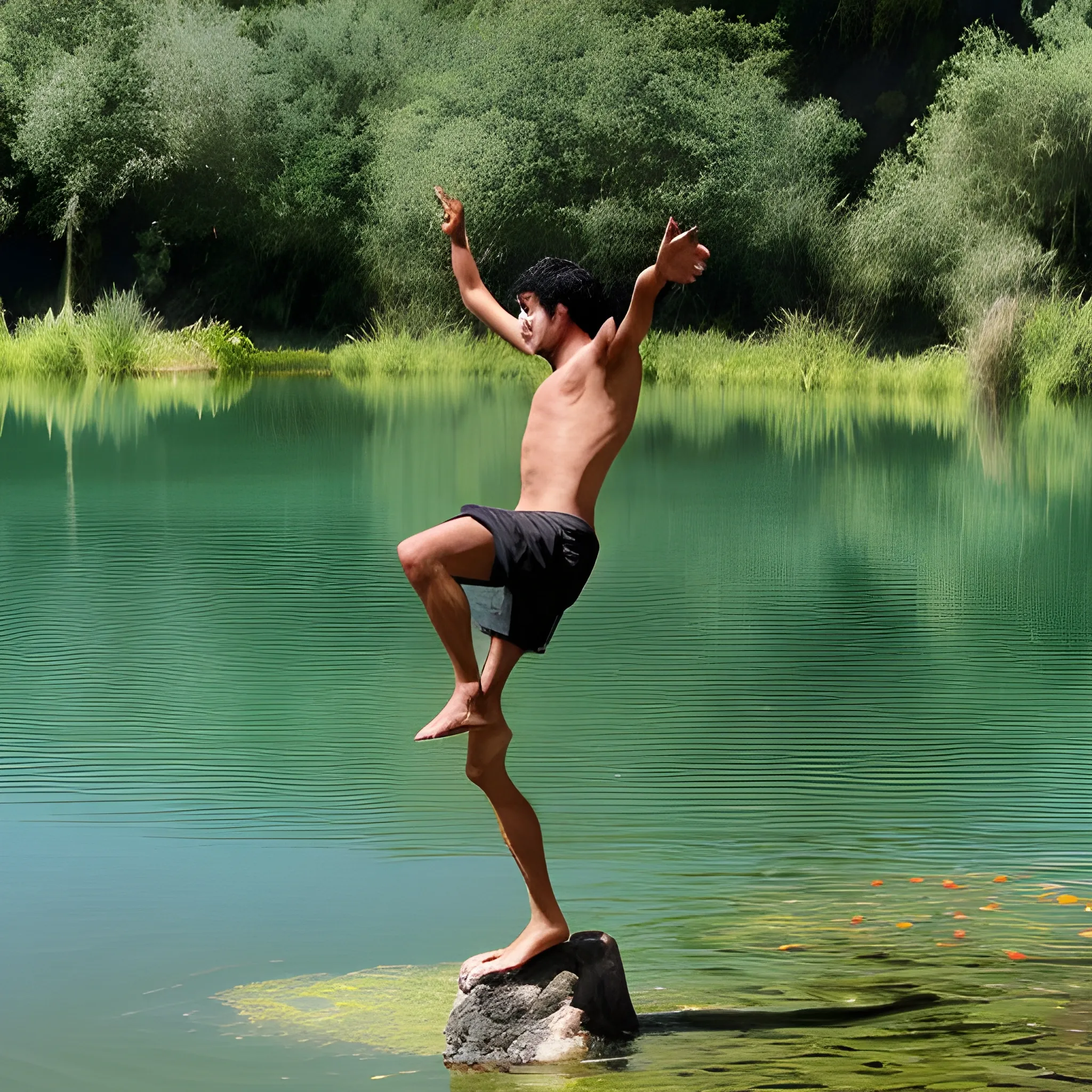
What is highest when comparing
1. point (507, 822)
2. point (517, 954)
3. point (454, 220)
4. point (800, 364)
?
point (454, 220)

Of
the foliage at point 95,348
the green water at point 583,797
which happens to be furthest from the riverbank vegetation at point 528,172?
the green water at point 583,797

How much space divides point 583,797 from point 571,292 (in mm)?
1798

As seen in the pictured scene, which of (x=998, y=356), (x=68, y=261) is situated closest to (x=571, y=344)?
(x=998, y=356)

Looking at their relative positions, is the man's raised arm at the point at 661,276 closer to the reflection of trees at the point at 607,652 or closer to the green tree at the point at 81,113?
the reflection of trees at the point at 607,652

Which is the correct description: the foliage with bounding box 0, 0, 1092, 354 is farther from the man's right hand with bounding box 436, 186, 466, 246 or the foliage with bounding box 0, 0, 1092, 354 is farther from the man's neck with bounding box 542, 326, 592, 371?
the man's neck with bounding box 542, 326, 592, 371

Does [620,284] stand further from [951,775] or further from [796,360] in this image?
[951,775]

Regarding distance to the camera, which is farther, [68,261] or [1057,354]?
[68,261]

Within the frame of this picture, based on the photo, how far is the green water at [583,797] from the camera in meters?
3.04

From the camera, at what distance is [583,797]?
464 centimetres

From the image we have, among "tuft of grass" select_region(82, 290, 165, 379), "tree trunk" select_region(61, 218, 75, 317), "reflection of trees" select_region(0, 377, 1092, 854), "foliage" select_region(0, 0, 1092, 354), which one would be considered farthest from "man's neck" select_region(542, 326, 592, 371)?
"tree trunk" select_region(61, 218, 75, 317)

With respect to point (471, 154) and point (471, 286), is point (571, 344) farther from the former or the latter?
point (471, 154)

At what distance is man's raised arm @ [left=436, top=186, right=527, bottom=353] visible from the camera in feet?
10.9

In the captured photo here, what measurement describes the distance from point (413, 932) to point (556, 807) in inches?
40.0

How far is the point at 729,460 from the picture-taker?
47.4 ft
